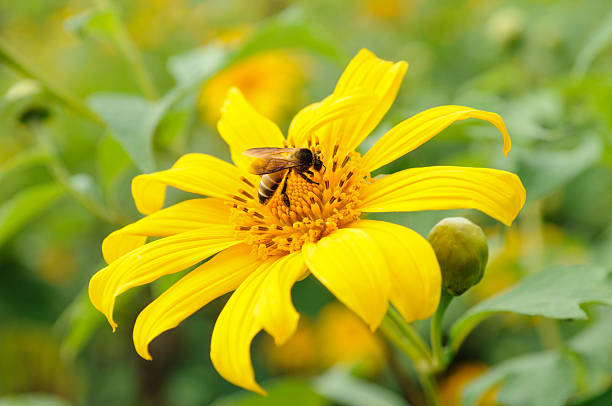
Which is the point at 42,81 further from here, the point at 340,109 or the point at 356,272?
the point at 356,272

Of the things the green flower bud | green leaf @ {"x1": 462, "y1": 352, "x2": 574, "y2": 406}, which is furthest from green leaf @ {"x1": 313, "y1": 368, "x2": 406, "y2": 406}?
the green flower bud

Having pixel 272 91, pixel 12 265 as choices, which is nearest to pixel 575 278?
pixel 272 91

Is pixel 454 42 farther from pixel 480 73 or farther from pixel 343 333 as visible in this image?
pixel 343 333

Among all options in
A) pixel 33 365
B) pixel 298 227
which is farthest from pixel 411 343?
pixel 33 365

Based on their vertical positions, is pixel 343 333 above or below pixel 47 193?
below

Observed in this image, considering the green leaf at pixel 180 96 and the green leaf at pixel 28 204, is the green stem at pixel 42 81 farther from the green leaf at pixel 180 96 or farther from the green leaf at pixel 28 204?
the green leaf at pixel 28 204

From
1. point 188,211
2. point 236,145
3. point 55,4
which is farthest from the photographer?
point 55,4

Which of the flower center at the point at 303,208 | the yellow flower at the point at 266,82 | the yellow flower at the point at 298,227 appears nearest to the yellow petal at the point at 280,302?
the yellow flower at the point at 298,227
